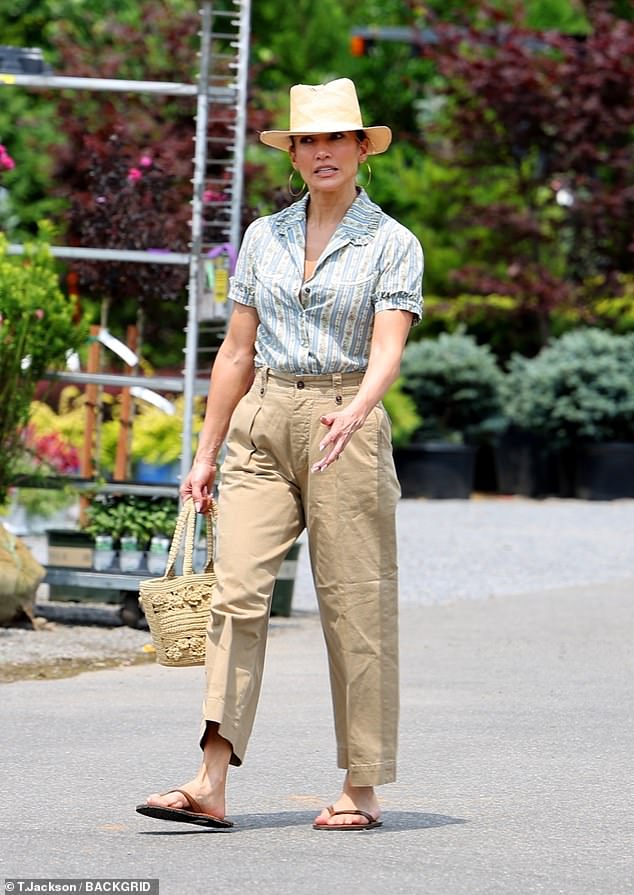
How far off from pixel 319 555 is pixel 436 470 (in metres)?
12.0

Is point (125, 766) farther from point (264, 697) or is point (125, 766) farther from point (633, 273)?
point (633, 273)

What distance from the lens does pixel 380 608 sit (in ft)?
16.6

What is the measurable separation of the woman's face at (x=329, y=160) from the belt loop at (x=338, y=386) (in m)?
0.52

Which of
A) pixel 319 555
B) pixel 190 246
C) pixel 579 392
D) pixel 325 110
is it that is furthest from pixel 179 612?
pixel 579 392

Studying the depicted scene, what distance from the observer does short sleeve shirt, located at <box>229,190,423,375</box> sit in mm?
5031

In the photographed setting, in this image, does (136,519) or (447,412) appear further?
(447,412)

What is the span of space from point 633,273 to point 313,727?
1327cm

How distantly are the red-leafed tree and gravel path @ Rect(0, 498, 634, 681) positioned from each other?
318 centimetres

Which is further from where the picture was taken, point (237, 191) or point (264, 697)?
point (237, 191)

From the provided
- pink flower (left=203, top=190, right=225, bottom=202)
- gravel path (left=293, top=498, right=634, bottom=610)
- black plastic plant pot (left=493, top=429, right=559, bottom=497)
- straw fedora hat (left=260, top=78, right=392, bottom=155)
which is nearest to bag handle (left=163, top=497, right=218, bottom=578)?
straw fedora hat (left=260, top=78, right=392, bottom=155)

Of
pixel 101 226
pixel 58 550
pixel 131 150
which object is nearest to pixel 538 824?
pixel 58 550

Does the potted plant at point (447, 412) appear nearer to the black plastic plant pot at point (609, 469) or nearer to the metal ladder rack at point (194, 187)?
the black plastic plant pot at point (609, 469)

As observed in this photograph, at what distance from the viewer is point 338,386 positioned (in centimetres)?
504

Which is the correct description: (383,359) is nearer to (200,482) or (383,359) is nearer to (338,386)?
(338,386)
